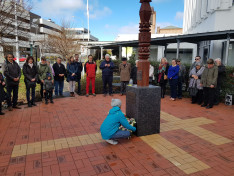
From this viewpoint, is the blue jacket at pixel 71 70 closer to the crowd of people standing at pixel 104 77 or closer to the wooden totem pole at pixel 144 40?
the crowd of people standing at pixel 104 77

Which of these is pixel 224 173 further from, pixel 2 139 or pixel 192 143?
pixel 2 139

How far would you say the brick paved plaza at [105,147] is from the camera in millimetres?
3104

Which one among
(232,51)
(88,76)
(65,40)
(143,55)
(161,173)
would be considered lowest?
(161,173)

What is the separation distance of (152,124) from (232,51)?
11457mm

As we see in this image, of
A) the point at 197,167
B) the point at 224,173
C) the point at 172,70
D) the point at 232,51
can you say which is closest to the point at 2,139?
the point at 197,167

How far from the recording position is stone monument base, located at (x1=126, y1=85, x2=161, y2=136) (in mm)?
4270

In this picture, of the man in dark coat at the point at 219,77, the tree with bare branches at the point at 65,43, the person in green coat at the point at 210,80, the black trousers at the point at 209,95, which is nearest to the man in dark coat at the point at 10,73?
the person in green coat at the point at 210,80

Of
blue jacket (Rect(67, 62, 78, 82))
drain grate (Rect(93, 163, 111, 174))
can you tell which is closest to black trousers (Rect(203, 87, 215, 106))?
drain grate (Rect(93, 163, 111, 174))

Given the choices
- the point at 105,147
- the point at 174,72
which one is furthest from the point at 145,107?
the point at 174,72

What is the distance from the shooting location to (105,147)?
3859 millimetres

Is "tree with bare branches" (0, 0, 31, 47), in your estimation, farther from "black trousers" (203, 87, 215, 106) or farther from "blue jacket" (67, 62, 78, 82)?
"black trousers" (203, 87, 215, 106)

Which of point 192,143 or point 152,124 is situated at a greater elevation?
point 152,124

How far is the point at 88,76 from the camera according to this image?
29.5ft

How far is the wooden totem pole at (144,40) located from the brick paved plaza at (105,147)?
141 centimetres
